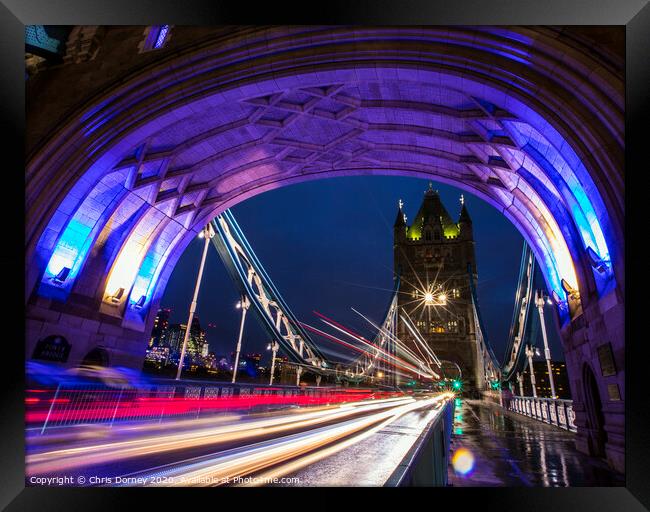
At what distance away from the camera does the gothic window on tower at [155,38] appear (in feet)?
30.9

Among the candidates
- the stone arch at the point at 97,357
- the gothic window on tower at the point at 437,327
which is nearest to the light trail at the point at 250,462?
the stone arch at the point at 97,357

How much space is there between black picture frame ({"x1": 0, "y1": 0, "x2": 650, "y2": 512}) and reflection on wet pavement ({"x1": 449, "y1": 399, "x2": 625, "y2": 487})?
119cm

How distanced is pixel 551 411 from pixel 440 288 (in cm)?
6545

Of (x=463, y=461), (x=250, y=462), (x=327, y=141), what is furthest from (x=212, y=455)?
(x=327, y=141)

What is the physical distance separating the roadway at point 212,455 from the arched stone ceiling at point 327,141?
16.6ft

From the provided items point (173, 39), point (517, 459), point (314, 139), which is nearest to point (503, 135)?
point (314, 139)

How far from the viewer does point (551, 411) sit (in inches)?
556

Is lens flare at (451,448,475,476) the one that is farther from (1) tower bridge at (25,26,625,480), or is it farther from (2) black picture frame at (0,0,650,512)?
(1) tower bridge at (25,26,625,480)
